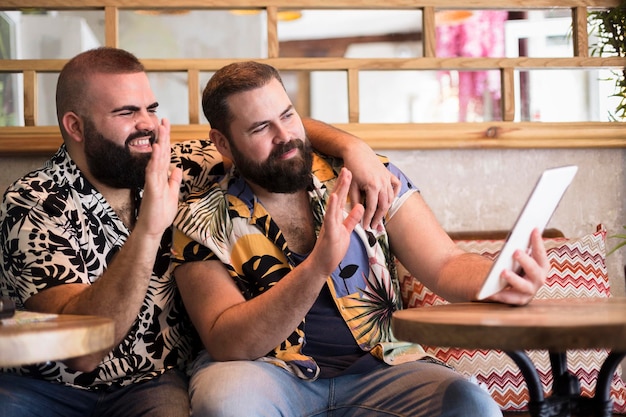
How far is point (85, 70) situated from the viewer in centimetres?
213

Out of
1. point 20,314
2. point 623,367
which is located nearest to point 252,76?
point 20,314

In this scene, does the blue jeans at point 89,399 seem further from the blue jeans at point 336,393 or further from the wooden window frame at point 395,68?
the wooden window frame at point 395,68

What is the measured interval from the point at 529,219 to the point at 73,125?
1206 mm

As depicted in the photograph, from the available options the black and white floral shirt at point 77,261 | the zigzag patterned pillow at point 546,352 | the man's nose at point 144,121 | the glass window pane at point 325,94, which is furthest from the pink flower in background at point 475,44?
the black and white floral shirt at point 77,261

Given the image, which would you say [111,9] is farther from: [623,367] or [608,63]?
[623,367]

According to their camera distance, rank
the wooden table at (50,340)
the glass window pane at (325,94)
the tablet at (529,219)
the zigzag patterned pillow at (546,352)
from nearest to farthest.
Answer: the wooden table at (50,340), the tablet at (529,219), the zigzag patterned pillow at (546,352), the glass window pane at (325,94)

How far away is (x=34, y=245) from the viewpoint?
73.5 inches

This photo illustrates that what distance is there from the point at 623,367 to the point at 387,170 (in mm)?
1118

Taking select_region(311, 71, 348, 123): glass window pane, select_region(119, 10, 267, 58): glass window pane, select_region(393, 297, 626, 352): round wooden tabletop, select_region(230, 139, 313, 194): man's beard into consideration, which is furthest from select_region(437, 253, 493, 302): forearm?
select_region(311, 71, 348, 123): glass window pane

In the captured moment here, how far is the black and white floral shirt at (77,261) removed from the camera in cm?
187

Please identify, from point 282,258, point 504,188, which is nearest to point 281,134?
point 282,258

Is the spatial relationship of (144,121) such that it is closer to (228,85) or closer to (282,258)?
(228,85)

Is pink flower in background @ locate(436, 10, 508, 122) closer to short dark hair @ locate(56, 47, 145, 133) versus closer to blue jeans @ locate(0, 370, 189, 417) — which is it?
short dark hair @ locate(56, 47, 145, 133)

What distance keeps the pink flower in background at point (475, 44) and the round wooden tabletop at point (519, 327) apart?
132cm
